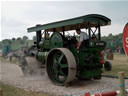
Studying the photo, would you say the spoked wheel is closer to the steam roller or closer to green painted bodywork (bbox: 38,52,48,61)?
the steam roller

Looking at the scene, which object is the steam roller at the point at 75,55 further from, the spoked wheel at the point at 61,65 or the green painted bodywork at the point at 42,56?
the green painted bodywork at the point at 42,56

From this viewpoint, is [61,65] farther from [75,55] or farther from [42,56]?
[42,56]

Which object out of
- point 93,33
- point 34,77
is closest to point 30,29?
point 34,77

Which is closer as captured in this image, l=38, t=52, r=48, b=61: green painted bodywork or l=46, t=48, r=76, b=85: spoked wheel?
l=46, t=48, r=76, b=85: spoked wheel

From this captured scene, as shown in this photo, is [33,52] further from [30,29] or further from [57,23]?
[57,23]

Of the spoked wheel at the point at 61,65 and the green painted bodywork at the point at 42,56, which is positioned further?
the green painted bodywork at the point at 42,56

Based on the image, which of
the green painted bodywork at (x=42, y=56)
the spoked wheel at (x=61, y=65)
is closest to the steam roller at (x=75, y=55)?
the spoked wheel at (x=61, y=65)

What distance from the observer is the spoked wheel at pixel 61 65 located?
5.06 m

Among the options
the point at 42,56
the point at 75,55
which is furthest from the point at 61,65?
the point at 42,56

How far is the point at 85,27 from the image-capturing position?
6.75 m

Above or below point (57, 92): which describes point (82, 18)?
above

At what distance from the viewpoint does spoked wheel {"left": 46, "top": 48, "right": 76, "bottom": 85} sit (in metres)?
5.06

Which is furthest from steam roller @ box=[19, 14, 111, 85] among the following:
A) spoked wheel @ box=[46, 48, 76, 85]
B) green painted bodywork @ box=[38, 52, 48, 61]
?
green painted bodywork @ box=[38, 52, 48, 61]

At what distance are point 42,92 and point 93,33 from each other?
8.23 ft
